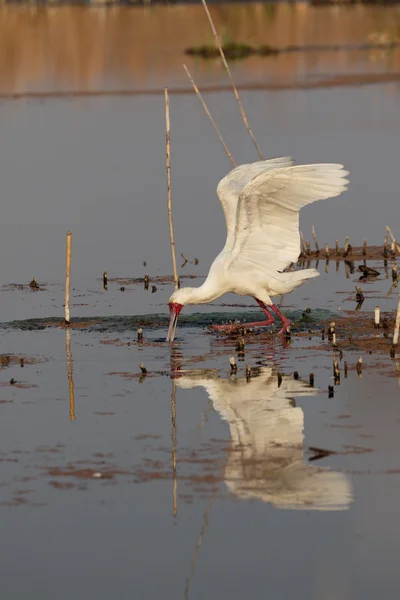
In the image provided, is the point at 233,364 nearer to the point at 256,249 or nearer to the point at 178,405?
the point at 178,405

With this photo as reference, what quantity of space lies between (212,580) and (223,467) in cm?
156

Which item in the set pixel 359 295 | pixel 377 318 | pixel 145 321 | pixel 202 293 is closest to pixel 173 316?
pixel 202 293

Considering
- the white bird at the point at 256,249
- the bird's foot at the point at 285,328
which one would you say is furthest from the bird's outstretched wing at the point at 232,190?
the bird's foot at the point at 285,328

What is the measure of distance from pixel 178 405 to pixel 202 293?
226cm

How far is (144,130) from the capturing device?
2572 centimetres

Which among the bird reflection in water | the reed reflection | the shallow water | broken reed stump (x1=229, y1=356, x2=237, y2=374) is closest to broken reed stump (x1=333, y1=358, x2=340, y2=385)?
the shallow water

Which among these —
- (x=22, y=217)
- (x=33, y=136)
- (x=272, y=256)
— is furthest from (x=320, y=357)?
(x=33, y=136)

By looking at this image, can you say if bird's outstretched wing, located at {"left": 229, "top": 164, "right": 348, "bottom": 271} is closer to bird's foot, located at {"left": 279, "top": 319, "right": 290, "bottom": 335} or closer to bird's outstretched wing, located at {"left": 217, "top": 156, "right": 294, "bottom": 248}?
bird's outstretched wing, located at {"left": 217, "top": 156, "right": 294, "bottom": 248}

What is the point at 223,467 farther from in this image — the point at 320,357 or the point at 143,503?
the point at 320,357

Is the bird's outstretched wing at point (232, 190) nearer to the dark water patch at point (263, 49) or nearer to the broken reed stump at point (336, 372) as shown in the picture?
the broken reed stump at point (336, 372)

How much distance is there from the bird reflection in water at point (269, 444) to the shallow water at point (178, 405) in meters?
0.02

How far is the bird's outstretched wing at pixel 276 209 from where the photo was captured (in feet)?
35.2

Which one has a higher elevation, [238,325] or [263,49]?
[263,49]

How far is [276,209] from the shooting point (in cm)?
1135
